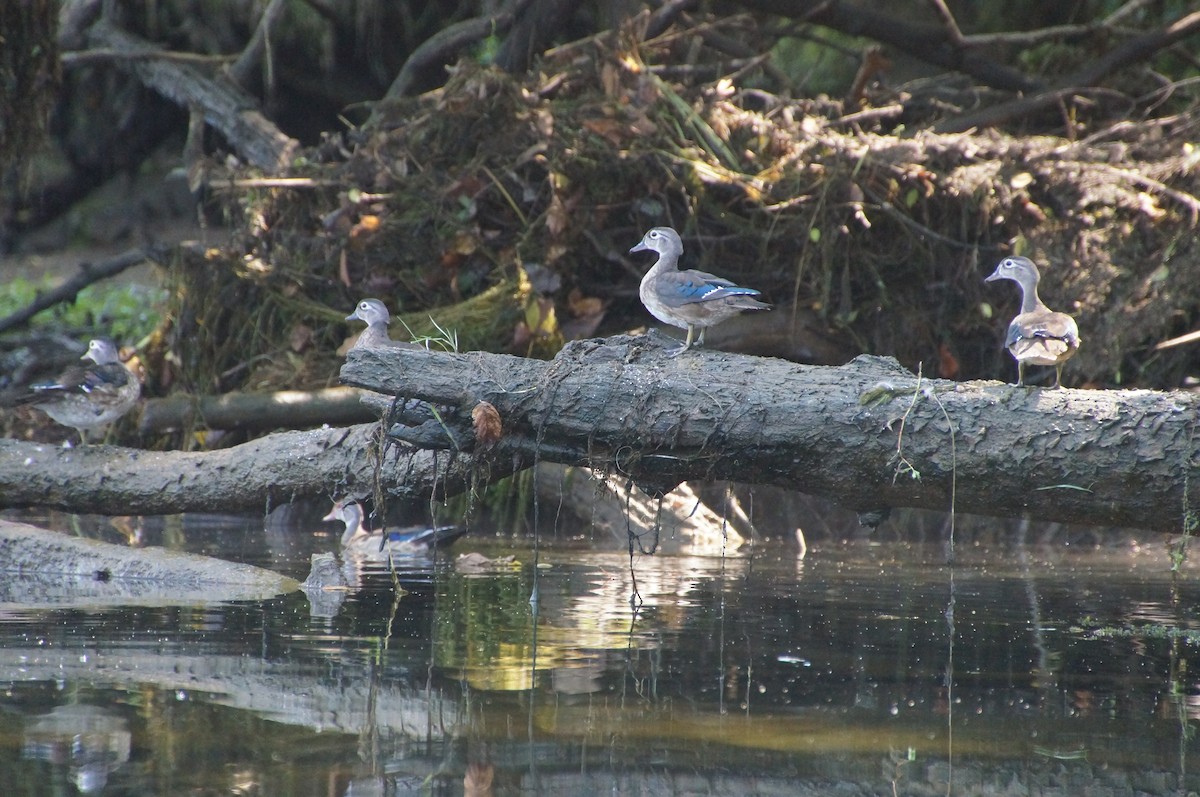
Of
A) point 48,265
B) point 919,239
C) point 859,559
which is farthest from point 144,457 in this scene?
point 48,265

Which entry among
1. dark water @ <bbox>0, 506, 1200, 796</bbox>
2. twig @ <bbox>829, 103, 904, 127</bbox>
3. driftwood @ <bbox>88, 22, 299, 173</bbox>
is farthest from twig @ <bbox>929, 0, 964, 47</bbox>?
dark water @ <bbox>0, 506, 1200, 796</bbox>

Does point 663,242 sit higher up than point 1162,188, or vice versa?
point 1162,188

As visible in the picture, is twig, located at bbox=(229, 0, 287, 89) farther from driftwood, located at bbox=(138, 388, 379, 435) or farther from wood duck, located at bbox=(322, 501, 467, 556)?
wood duck, located at bbox=(322, 501, 467, 556)

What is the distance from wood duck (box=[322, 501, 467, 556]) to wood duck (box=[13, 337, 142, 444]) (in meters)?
1.56

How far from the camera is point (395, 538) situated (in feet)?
29.1

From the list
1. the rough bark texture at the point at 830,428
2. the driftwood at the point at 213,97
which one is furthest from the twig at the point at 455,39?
the rough bark texture at the point at 830,428

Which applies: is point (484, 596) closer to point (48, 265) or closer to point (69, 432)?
point (69, 432)

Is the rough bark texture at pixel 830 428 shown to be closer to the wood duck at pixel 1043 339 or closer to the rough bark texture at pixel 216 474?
the rough bark texture at pixel 216 474

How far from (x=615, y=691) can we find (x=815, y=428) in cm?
175

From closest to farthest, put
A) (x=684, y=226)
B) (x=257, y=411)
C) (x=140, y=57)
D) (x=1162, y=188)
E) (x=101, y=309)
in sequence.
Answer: (x=257, y=411) < (x=1162, y=188) < (x=684, y=226) < (x=140, y=57) < (x=101, y=309)

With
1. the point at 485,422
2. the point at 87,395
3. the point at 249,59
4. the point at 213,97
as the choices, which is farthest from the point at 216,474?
the point at 249,59

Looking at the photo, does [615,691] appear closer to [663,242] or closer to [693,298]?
[693,298]

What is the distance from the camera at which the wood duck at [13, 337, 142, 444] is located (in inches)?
332

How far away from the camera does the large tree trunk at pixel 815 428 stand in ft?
17.8
